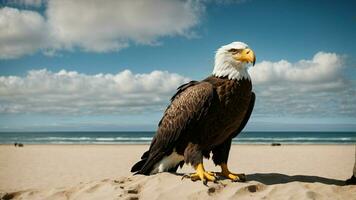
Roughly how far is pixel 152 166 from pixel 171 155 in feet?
1.27

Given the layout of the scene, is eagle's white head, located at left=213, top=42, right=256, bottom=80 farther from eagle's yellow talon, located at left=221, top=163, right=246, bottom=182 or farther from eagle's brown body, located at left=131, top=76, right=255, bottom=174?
eagle's yellow talon, located at left=221, top=163, right=246, bottom=182

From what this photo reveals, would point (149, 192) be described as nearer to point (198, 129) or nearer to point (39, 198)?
point (198, 129)

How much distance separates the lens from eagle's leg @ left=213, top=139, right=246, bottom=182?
5.69 metres

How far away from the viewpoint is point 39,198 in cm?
552

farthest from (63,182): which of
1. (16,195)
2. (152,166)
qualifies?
(152,166)

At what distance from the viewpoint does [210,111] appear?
516 cm

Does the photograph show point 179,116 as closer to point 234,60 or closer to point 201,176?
point 201,176

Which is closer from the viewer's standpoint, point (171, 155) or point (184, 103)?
point (184, 103)

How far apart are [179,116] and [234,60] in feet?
3.76

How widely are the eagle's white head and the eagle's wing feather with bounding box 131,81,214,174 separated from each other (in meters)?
0.33

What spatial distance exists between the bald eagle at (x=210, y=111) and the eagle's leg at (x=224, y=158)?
2cm

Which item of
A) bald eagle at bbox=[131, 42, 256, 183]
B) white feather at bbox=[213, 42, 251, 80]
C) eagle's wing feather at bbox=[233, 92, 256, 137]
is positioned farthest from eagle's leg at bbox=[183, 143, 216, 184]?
white feather at bbox=[213, 42, 251, 80]

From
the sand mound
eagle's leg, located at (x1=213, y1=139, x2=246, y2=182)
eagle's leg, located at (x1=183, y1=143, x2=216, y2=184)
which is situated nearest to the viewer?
the sand mound

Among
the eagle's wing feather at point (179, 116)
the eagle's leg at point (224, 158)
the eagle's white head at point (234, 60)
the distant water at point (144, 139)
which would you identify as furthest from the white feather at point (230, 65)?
the distant water at point (144, 139)
